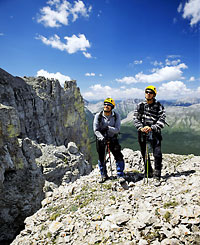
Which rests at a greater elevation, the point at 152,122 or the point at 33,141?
the point at 152,122

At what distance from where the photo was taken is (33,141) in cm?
4078

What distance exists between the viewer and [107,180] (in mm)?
8266

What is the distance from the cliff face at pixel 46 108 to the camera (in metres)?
41.6

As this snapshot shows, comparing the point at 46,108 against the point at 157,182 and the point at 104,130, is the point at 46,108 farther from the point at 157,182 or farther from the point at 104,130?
the point at 157,182

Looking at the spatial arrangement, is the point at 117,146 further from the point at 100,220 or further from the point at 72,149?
the point at 72,149

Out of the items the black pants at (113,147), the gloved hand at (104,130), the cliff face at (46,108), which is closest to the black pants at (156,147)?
the black pants at (113,147)

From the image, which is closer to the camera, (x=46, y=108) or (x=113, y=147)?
(x=113, y=147)

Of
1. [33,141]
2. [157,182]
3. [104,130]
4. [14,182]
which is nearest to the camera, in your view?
[157,182]

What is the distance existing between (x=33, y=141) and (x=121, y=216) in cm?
4122

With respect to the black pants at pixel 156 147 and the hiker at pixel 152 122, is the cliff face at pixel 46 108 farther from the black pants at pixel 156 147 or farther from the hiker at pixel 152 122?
the black pants at pixel 156 147

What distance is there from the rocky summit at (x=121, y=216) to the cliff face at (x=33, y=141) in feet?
32.3

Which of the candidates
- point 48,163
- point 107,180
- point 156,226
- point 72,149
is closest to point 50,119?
point 72,149

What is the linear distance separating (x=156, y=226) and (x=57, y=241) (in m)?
3.62

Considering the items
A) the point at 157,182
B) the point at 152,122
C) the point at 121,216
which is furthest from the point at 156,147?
the point at 121,216
